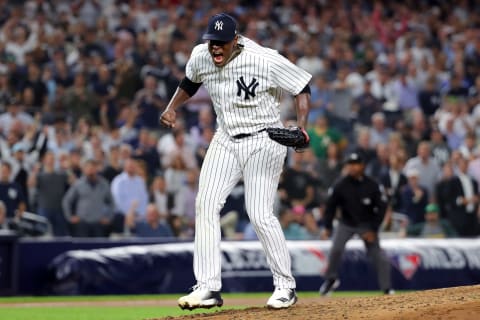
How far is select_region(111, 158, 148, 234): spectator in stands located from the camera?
50.7 feet

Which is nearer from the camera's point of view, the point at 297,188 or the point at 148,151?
the point at 297,188

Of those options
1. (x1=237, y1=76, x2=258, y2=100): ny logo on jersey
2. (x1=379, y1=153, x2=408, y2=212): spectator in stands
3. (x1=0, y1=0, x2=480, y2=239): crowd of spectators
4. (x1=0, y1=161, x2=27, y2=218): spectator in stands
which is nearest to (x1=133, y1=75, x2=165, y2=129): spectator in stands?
(x1=0, y1=0, x2=480, y2=239): crowd of spectators

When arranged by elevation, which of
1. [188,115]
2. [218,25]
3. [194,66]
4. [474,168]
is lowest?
[474,168]

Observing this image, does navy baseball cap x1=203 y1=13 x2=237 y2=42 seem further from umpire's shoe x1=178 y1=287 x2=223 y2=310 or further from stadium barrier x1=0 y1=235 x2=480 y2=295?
stadium barrier x1=0 y1=235 x2=480 y2=295

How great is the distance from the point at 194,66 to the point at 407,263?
8249mm

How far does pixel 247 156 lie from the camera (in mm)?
7988

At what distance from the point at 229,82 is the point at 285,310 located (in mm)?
1779

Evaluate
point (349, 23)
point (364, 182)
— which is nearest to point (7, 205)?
point (364, 182)

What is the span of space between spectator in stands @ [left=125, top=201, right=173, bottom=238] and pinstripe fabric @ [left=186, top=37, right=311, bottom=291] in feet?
23.9

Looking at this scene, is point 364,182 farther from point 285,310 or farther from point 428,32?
point 428,32

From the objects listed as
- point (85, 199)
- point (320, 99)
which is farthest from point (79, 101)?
point (320, 99)

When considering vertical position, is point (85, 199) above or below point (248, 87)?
below

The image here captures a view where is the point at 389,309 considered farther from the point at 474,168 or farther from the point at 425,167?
the point at 474,168

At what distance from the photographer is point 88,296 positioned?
1410cm
